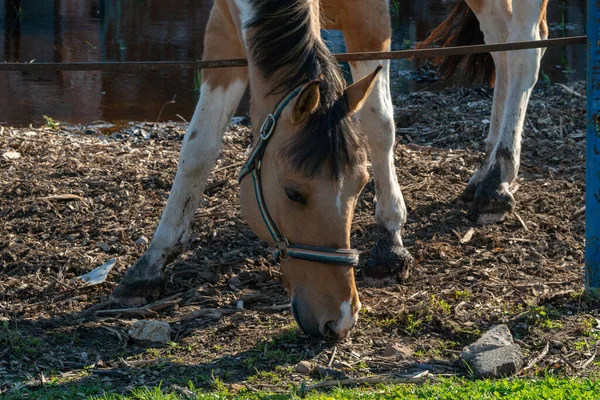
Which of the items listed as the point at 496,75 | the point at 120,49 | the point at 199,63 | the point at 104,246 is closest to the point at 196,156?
the point at 199,63

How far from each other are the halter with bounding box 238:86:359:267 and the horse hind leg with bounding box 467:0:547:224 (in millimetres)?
2163

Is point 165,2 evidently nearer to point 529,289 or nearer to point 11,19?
point 11,19

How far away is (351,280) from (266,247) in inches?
63.7

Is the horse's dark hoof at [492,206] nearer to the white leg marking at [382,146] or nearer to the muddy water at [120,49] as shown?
the white leg marking at [382,146]

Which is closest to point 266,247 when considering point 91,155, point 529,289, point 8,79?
point 529,289

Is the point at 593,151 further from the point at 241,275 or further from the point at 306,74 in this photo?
the point at 241,275

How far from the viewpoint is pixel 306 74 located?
11.0ft

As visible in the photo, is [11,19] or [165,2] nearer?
[11,19]

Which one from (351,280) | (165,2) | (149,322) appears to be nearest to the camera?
(351,280)

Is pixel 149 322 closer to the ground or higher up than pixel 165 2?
closer to the ground

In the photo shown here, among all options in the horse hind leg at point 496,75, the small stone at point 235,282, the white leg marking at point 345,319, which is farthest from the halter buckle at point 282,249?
the horse hind leg at point 496,75

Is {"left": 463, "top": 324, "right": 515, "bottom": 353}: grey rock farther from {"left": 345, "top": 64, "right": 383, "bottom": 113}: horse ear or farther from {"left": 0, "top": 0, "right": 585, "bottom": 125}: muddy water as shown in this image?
{"left": 0, "top": 0, "right": 585, "bottom": 125}: muddy water

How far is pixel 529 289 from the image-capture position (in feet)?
13.6

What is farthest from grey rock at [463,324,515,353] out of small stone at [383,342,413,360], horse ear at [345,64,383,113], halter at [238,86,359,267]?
horse ear at [345,64,383,113]
